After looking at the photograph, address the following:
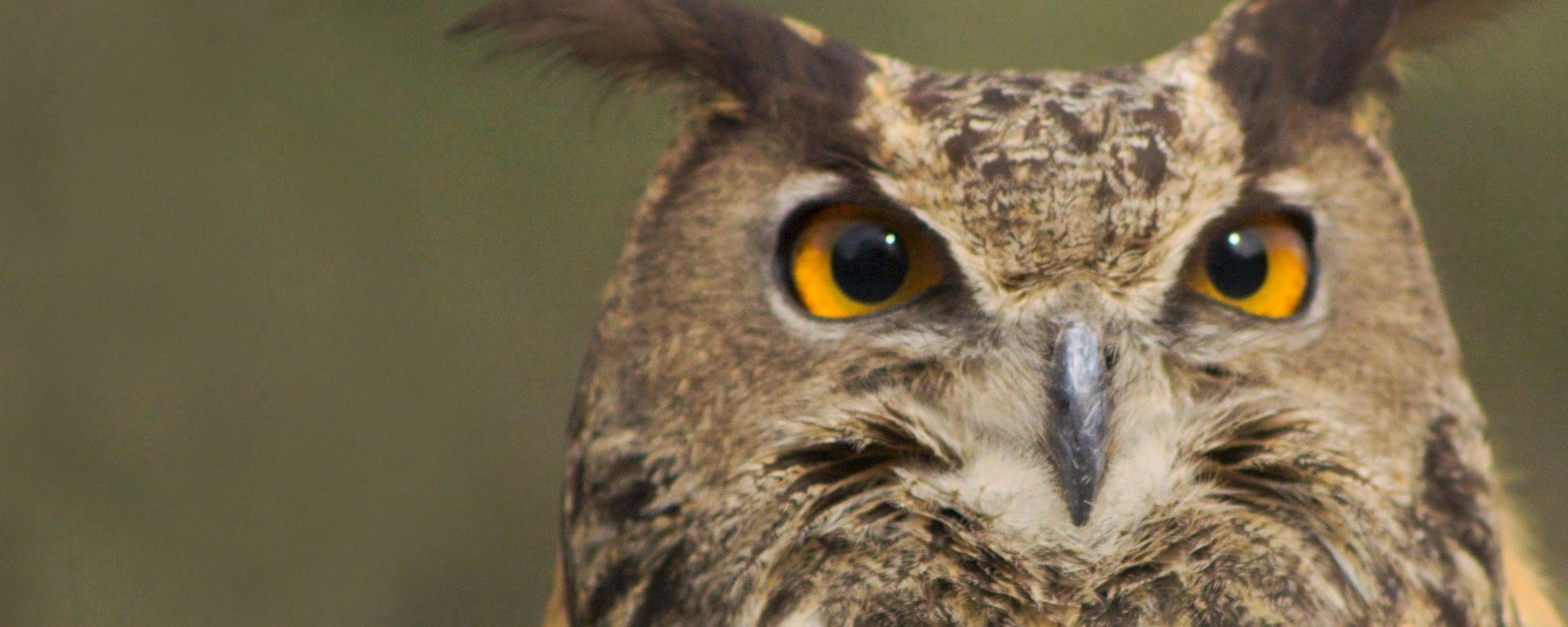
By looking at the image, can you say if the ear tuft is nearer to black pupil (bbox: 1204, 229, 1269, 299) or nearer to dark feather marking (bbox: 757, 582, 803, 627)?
black pupil (bbox: 1204, 229, 1269, 299)

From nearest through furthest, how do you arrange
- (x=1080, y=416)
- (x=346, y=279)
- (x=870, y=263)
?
(x=1080, y=416), (x=870, y=263), (x=346, y=279)

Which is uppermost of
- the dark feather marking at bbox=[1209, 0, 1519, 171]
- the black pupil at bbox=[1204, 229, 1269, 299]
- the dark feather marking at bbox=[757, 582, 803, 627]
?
the dark feather marking at bbox=[1209, 0, 1519, 171]

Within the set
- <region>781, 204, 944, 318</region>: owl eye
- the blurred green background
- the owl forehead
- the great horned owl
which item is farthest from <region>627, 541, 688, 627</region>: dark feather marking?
the blurred green background

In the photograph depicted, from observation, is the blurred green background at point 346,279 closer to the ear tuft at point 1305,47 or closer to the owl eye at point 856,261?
the ear tuft at point 1305,47

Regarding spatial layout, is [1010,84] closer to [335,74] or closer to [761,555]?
[761,555]

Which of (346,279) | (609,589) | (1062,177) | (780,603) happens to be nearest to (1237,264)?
(1062,177)

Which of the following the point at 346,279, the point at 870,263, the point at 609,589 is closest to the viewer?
the point at 870,263

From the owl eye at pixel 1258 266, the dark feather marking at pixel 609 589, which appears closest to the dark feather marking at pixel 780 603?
the dark feather marking at pixel 609 589

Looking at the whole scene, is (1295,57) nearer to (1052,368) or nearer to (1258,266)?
(1258,266)
